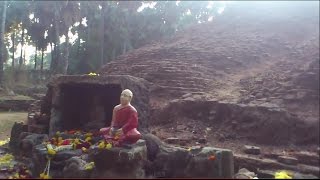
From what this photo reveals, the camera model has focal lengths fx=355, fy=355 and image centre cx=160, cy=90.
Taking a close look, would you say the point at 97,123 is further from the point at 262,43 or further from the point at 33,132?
the point at 262,43

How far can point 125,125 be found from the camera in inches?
244

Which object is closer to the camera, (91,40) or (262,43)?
(262,43)

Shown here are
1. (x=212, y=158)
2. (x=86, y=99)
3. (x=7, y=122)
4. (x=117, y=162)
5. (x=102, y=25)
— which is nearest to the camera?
(x=212, y=158)

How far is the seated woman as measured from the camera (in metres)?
6.08

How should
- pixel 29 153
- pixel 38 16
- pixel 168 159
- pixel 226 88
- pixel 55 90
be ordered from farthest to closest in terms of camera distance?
pixel 38 16, pixel 226 88, pixel 55 90, pixel 29 153, pixel 168 159

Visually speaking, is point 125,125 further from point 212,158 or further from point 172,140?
point 172,140

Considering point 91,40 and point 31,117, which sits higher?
point 91,40

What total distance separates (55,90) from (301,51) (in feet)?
24.7

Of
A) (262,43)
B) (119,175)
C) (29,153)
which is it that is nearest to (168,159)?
(119,175)

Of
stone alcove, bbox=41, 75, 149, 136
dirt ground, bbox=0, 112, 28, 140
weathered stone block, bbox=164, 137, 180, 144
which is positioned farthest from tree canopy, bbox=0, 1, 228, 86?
weathered stone block, bbox=164, 137, 180, 144

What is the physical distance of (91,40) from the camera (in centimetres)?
2919

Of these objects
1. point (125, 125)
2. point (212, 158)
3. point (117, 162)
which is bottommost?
point (117, 162)

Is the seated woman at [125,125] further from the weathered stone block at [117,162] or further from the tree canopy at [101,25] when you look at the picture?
the tree canopy at [101,25]

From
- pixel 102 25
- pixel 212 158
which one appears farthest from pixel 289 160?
pixel 102 25
